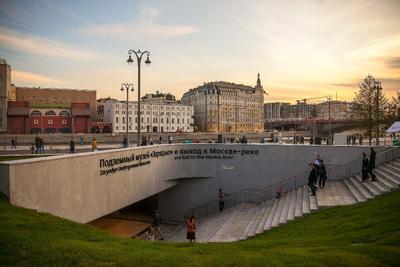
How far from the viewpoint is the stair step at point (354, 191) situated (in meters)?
17.3

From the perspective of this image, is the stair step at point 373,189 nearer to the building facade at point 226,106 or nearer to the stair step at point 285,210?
the stair step at point 285,210

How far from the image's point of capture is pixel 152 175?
80.5ft

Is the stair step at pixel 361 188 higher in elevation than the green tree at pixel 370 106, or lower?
lower

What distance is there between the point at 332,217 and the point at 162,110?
335 feet

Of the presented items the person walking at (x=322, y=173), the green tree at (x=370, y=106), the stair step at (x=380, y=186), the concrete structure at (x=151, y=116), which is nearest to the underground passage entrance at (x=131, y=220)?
the person walking at (x=322, y=173)

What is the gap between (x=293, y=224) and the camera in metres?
15.8

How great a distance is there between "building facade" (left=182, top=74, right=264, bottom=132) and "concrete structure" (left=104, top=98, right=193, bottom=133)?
13173 millimetres

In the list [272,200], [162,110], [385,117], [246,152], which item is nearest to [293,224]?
[272,200]

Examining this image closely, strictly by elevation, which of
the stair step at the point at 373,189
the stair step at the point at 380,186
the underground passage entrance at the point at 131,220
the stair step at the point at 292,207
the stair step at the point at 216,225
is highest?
the stair step at the point at 380,186

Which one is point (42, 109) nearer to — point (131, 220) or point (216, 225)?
point (131, 220)

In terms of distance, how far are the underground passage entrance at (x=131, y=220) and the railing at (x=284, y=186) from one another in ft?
11.2

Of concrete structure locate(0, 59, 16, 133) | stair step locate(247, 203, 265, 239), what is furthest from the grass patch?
concrete structure locate(0, 59, 16, 133)

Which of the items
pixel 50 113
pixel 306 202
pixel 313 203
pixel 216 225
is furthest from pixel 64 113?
pixel 313 203

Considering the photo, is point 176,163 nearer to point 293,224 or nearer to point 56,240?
point 293,224
